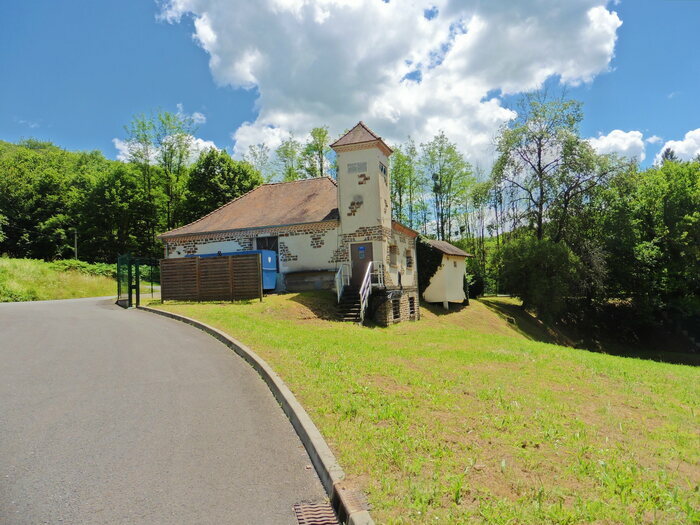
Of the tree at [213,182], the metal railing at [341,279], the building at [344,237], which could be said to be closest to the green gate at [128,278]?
the building at [344,237]

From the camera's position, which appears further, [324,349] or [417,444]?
[324,349]

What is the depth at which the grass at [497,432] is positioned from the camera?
11.9 feet

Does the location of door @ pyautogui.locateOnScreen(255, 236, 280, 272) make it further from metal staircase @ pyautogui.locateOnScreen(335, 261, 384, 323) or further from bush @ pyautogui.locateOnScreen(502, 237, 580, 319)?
bush @ pyautogui.locateOnScreen(502, 237, 580, 319)

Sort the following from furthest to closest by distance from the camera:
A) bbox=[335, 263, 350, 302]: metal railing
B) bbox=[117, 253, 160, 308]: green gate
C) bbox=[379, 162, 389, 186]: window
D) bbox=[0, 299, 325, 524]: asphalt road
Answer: bbox=[379, 162, 389, 186]: window → bbox=[335, 263, 350, 302]: metal railing → bbox=[117, 253, 160, 308]: green gate → bbox=[0, 299, 325, 524]: asphalt road

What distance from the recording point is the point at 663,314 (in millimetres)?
32094

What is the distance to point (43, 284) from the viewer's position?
24.1 m

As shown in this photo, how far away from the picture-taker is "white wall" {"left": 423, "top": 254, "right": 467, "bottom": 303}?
2892 centimetres

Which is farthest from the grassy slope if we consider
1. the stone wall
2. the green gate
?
the stone wall

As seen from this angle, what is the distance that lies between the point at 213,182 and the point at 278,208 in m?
18.7

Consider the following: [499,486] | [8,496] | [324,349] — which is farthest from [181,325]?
[499,486]

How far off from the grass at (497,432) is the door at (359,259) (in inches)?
372

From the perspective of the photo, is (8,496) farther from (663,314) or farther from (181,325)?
(663,314)

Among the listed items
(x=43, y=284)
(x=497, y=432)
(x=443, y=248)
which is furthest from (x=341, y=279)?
(x=43, y=284)

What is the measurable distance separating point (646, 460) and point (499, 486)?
7.10 ft
